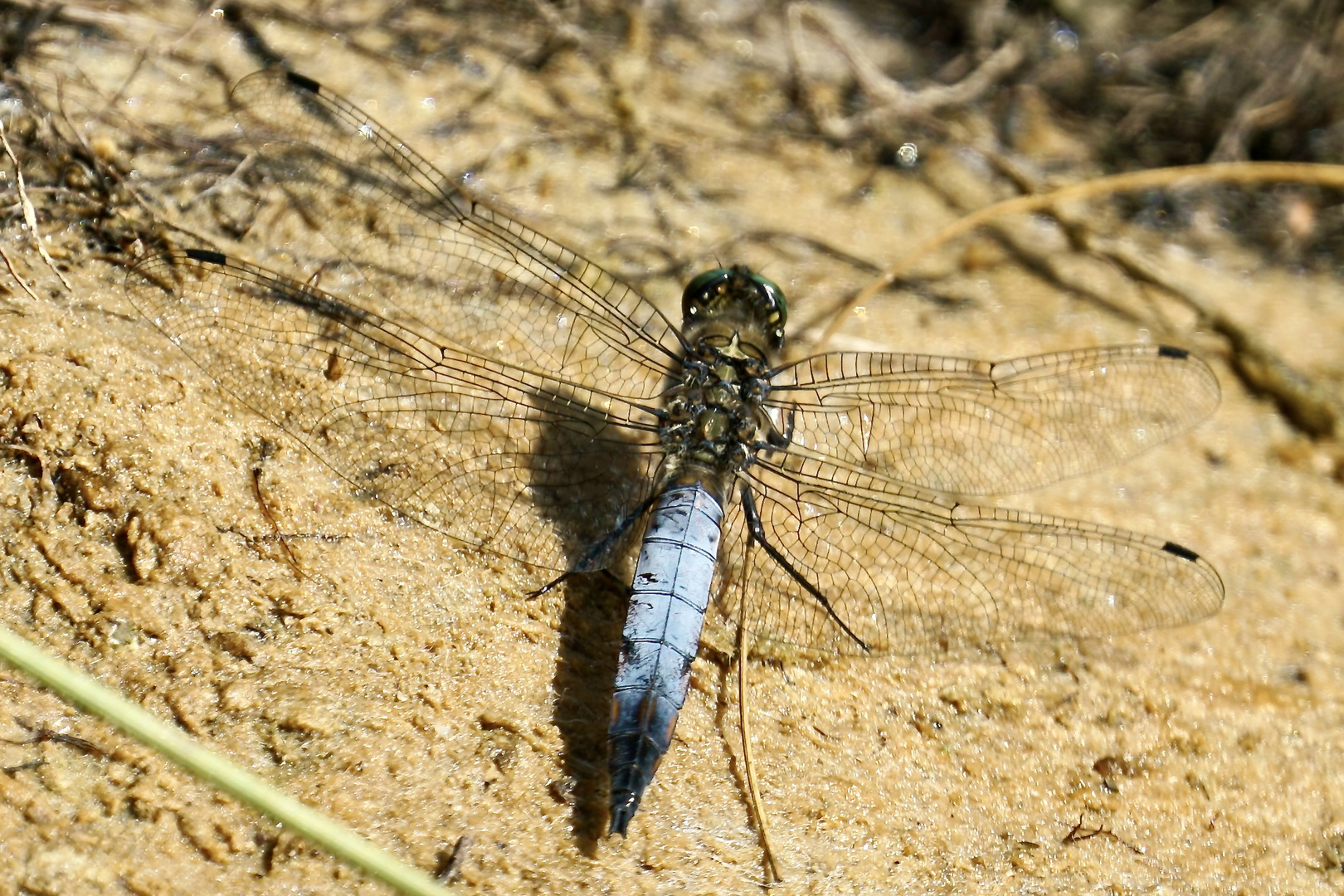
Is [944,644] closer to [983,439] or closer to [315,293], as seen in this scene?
[983,439]

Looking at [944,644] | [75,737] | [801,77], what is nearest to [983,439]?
[944,644]

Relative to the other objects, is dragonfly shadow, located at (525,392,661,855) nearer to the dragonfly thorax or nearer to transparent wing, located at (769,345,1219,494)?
the dragonfly thorax

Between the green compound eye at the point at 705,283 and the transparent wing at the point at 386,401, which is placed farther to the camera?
the green compound eye at the point at 705,283

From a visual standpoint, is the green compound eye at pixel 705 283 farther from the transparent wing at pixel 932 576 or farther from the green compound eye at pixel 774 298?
the transparent wing at pixel 932 576

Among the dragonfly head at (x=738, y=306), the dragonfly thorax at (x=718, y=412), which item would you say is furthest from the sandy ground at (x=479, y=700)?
the dragonfly head at (x=738, y=306)

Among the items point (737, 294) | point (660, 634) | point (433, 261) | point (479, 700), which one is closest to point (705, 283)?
point (737, 294)

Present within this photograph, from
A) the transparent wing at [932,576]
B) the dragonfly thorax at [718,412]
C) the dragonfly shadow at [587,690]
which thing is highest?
the dragonfly thorax at [718,412]

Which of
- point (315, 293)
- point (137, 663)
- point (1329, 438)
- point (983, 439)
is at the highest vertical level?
point (1329, 438)
